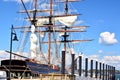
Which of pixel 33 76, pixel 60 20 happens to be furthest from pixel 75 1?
pixel 33 76

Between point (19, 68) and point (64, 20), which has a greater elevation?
point (64, 20)

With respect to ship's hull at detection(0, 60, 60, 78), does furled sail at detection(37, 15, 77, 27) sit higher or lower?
higher

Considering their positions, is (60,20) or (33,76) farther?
(60,20)

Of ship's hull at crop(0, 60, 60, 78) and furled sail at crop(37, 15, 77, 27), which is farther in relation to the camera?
furled sail at crop(37, 15, 77, 27)

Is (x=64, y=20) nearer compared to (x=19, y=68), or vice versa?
(x=19, y=68)

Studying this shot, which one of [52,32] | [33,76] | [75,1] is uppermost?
[75,1]

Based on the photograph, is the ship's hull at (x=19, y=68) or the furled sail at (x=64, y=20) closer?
the ship's hull at (x=19, y=68)

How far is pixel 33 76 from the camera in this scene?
182 feet

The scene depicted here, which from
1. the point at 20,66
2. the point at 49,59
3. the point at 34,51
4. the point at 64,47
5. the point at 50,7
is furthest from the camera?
the point at 64,47

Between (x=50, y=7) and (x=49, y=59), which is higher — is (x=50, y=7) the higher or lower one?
the higher one

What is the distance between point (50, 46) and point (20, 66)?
1399 inches

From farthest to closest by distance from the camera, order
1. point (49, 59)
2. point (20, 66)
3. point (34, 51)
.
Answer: point (49, 59) < point (34, 51) < point (20, 66)

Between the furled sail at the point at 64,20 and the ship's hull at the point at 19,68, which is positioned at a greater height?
the furled sail at the point at 64,20

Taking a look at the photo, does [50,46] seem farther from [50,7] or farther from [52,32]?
[50,7]
